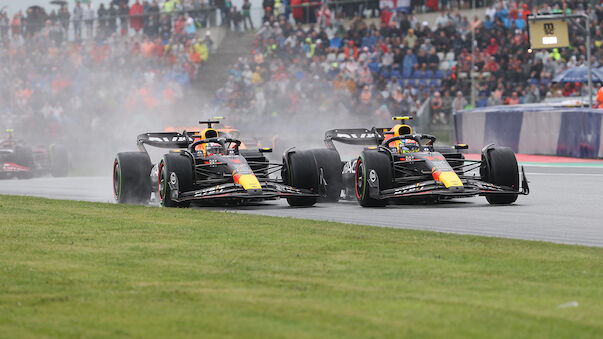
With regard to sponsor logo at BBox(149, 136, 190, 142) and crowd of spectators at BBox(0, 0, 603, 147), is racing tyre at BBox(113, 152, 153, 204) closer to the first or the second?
sponsor logo at BBox(149, 136, 190, 142)

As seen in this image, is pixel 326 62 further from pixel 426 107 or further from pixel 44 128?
pixel 44 128

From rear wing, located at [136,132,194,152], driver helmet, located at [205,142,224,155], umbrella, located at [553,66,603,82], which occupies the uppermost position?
umbrella, located at [553,66,603,82]

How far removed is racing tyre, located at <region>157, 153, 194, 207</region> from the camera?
579 inches

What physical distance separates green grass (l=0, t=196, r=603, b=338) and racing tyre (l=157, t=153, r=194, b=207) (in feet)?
8.96

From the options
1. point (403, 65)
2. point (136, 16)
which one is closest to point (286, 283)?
point (403, 65)

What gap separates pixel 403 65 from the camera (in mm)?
32969

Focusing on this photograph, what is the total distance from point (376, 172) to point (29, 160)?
1368 cm

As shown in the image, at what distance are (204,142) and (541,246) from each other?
6.72 m

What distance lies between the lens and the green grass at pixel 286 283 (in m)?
6.16

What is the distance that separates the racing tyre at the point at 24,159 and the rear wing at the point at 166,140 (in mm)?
9789

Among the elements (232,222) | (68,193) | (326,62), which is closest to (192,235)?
(232,222)

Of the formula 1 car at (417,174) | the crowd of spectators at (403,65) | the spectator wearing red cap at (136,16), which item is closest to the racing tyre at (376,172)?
the formula 1 car at (417,174)

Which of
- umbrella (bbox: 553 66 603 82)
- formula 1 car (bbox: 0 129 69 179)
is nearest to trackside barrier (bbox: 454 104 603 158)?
umbrella (bbox: 553 66 603 82)

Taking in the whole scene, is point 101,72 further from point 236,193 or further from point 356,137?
point 236,193
